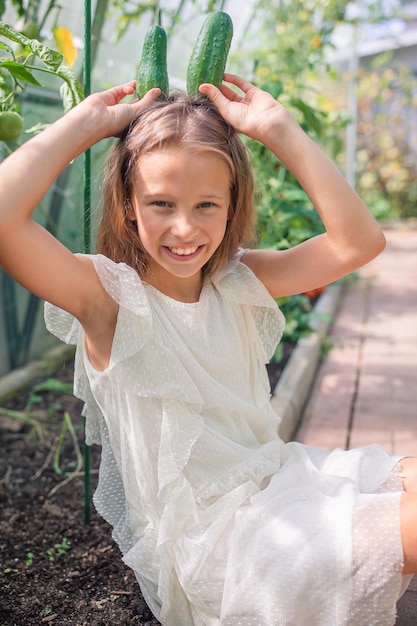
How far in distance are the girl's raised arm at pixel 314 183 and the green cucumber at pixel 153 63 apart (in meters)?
0.11

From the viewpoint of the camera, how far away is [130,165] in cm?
159

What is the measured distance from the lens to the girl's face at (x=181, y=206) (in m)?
1.53

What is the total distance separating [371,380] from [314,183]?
215cm

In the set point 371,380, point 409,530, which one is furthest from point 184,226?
point 371,380

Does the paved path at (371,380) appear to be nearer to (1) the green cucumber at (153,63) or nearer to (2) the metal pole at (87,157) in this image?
(2) the metal pole at (87,157)

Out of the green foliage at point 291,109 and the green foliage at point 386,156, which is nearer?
the green foliage at point 291,109

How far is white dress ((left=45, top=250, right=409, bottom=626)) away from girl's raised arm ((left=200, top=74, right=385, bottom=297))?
0.59 ft

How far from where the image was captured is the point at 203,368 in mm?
1680

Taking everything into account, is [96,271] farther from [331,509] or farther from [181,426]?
[331,509]

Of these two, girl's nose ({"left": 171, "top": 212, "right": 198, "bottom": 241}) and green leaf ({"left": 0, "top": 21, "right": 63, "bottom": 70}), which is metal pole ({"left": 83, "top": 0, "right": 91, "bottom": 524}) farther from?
girl's nose ({"left": 171, "top": 212, "right": 198, "bottom": 241})

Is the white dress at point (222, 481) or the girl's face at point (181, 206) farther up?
the girl's face at point (181, 206)

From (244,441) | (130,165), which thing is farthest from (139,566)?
(130,165)

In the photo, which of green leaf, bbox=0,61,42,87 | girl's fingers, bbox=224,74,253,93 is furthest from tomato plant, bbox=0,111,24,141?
girl's fingers, bbox=224,74,253,93

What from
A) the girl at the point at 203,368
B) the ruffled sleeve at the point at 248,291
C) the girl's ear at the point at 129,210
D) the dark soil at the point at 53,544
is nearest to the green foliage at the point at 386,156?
the dark soil at the point at 53,544
